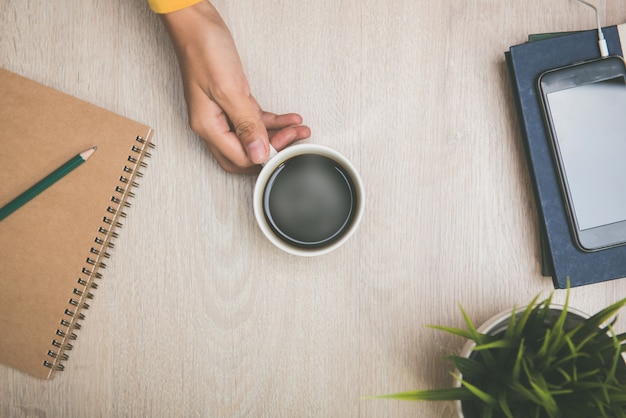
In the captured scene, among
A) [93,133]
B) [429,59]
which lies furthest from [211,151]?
[429,59]

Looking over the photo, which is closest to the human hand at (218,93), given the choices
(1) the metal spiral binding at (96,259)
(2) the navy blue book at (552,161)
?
(1) the metal spiral binding at (96,259)

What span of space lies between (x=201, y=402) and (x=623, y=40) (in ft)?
2.49

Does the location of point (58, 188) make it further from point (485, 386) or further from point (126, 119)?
point (485, 386)

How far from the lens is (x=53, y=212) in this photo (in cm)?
62

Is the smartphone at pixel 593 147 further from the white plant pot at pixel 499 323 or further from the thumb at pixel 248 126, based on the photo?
the thumb at pixel 248 126

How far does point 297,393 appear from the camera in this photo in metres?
0.61

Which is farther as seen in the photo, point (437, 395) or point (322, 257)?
point (322, 257)

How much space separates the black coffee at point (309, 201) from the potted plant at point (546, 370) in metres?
0.22

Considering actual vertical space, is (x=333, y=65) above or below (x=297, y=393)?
Answer: above

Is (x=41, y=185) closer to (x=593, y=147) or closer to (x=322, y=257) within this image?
(x=322, y=257)

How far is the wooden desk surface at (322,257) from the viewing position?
610 millimetres

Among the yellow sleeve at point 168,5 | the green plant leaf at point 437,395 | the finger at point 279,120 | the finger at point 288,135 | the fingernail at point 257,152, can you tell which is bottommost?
the green plant leaf at point 437,395

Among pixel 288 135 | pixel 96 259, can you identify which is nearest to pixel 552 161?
pixel 288 135

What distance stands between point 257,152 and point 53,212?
0.31 meters
